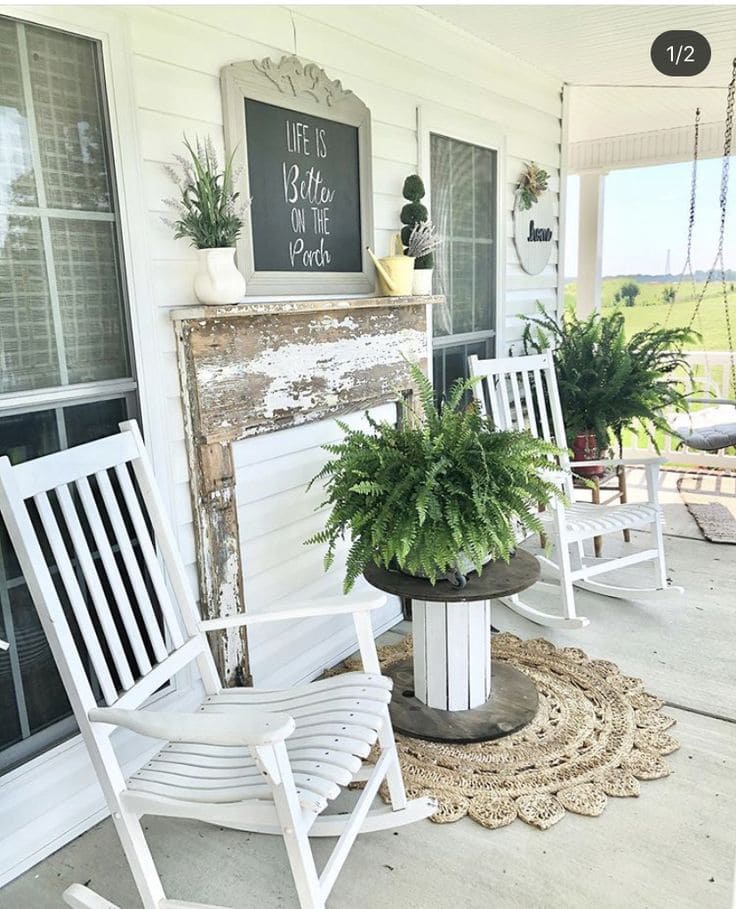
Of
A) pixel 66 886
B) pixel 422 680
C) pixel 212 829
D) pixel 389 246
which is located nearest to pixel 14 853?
pixel 66 886

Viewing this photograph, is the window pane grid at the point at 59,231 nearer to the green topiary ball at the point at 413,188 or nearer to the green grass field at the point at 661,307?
the green topiary ball at the point at 413,188

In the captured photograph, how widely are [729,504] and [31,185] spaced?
14.1 feet

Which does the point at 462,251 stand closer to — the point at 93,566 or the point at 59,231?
the point at 59,231

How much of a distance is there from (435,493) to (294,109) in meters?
1.33

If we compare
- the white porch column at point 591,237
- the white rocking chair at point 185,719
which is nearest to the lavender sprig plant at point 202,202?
the white rocking chair at point 185,719

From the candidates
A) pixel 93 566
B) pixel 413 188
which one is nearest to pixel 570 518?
pixel 413 188

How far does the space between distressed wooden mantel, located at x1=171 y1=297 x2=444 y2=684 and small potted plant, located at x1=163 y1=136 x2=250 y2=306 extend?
0.07 metres

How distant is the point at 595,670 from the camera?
2.57 metres

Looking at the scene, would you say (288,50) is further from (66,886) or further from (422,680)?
(66,886)

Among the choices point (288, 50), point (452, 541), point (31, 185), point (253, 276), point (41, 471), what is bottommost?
point (452, 541)

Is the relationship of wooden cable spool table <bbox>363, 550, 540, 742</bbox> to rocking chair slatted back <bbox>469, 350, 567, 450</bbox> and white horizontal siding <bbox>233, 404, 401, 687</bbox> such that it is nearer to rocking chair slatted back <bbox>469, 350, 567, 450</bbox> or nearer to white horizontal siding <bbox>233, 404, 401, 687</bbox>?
white horizontal siding <bbox>233, 404, 401, 687</bbox>

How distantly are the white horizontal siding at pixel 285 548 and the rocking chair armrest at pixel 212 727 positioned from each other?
0.95 meters

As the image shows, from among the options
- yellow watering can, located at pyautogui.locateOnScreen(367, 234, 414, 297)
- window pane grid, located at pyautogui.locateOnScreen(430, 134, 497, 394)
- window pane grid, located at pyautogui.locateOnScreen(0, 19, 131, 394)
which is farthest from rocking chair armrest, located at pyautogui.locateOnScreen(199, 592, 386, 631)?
window pane grid, located at pyautogui.locateOnScreen(430, 134, 497, 394)

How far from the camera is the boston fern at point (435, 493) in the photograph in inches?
77.7
